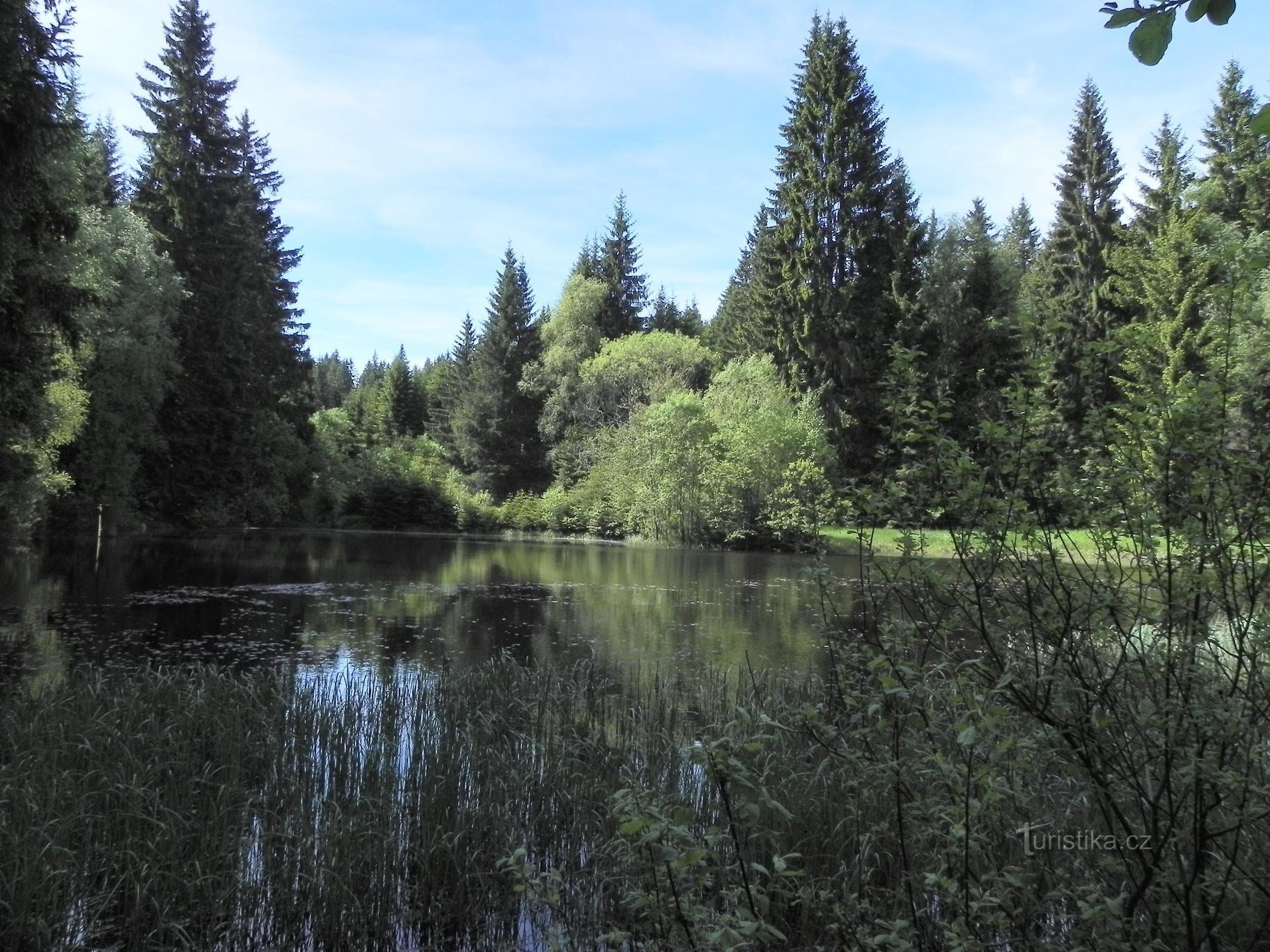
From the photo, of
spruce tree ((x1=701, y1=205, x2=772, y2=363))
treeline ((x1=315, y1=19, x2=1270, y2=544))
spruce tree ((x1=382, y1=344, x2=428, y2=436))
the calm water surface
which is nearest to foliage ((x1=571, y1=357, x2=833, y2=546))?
treeline ((x1=315, y1=19, x2=1270, y2=544))

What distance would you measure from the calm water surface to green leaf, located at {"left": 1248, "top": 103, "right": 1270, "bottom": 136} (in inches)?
252

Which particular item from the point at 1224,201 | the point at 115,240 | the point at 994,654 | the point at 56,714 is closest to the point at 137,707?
the point at 56,714

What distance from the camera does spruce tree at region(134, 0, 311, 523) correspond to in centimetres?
3588

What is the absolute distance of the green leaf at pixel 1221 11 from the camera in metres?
1.40

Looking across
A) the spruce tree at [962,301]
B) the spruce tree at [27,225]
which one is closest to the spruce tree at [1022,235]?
the spruce tree at [962,301]

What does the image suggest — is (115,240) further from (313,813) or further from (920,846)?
(920,846)

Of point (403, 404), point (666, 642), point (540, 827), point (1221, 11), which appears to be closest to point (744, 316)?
point (403, 404)

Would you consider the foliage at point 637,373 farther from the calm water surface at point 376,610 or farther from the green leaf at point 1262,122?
the green leaf at point 1262,122

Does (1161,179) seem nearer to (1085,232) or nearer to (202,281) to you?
(1085,232)

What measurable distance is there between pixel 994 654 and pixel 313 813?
467 cm

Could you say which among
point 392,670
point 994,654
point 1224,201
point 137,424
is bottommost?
point 392,670

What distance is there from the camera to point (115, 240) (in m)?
28.4

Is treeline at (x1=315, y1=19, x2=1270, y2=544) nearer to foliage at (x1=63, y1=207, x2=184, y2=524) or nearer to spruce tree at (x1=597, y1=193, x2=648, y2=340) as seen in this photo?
spruce tree at (x1=597, y1=193, x2=648, y2=340)

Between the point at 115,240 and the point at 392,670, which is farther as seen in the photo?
the point at 115,240
